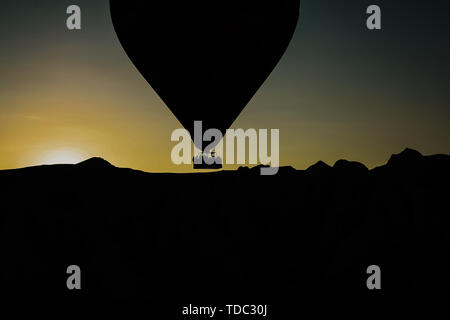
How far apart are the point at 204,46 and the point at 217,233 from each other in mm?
56569

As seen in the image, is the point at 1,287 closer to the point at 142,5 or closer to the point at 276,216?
the point at 276,216

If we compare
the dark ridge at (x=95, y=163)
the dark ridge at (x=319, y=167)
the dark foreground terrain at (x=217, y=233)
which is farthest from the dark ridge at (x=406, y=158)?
the dark ridge at (x=95, y=163)

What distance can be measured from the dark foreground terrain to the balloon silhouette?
52.5 metres

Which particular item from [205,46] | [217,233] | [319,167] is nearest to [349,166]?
[319,167]

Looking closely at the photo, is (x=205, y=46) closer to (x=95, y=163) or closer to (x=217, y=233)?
(x=217, y=233)

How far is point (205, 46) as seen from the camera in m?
7.25

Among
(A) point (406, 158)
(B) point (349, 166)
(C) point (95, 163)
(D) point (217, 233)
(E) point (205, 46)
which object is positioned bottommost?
(D) point (217, 233)

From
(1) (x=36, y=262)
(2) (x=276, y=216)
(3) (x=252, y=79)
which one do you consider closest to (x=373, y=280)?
(2) (x=276, y=216)

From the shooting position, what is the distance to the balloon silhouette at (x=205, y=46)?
23.5 feet

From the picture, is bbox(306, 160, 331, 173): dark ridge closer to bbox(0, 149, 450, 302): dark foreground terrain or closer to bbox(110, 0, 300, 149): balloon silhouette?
bbox(0, 149, 450, 302): dark foreground terrain

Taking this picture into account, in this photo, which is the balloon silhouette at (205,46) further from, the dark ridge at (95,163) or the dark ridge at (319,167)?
the dark ridge at (319,167)

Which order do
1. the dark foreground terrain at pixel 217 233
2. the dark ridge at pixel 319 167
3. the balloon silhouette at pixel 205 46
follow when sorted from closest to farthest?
A: the balloon silhouette at pixel 205 46
the dark foreground terrain at pixel 217 233
the dark ridge at pixel 319 167

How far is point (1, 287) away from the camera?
6262cm

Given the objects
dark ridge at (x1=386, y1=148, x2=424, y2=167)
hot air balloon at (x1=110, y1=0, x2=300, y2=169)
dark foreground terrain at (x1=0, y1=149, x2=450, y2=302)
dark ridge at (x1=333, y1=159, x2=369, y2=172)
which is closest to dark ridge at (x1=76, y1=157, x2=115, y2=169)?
dark foreground terrain at (x1=0, y1=149, x2=450, y2=302)
